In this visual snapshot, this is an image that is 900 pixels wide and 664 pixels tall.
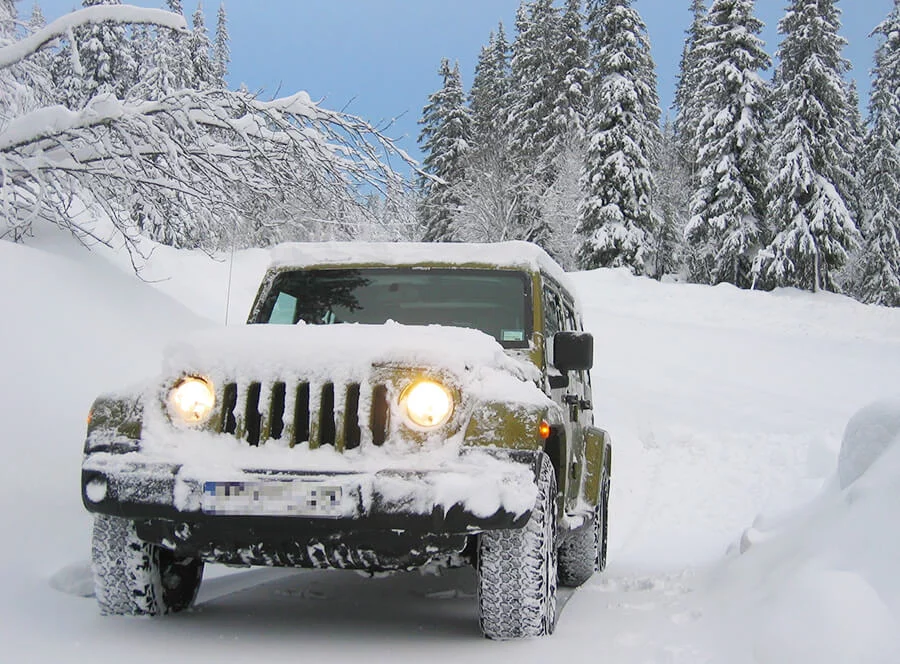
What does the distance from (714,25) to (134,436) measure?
3849cm

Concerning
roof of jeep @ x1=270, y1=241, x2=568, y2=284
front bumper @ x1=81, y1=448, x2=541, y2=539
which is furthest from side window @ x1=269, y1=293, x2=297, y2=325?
front bumper @ x1=81, y1=448, x2=541, y2=539

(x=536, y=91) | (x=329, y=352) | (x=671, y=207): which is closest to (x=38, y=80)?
(x=329, y=352)

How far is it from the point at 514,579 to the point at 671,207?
4924 centimetres

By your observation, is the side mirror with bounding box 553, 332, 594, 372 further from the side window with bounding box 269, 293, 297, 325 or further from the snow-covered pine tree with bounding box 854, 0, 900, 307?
the snow-covered pine tree with bounding box 854, 0, 900, 307

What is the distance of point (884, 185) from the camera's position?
43.2m

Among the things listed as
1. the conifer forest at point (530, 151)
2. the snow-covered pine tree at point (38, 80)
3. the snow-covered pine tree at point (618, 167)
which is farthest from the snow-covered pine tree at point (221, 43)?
the snow-covered pine tree at point (38, 80)

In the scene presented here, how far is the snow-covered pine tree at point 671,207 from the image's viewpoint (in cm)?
4909

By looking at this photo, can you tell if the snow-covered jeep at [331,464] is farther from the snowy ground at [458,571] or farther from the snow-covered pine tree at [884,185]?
the snow-covered pine tree at [884,185]

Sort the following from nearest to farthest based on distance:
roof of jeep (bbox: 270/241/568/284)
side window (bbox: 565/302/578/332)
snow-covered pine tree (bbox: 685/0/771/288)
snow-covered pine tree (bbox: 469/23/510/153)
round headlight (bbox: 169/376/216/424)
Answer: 1. round headlight (bbox: 169/376/216/424)
2. roof of jeep (bbox: 270/241/568/284)
3. side window (bbox: 565/302/578/332)
4. snow-covered pine tree (bbox: 685/0/771/288)
5. snow-covered pine tree (bbox: 469/23/510/153)

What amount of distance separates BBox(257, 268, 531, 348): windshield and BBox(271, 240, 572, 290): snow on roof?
0.06 metres

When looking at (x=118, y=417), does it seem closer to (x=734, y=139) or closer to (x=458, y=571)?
(x=458, y=571)

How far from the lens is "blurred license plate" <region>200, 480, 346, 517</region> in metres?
3.39

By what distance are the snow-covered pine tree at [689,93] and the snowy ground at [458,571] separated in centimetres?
3279

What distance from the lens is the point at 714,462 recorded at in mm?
12156
